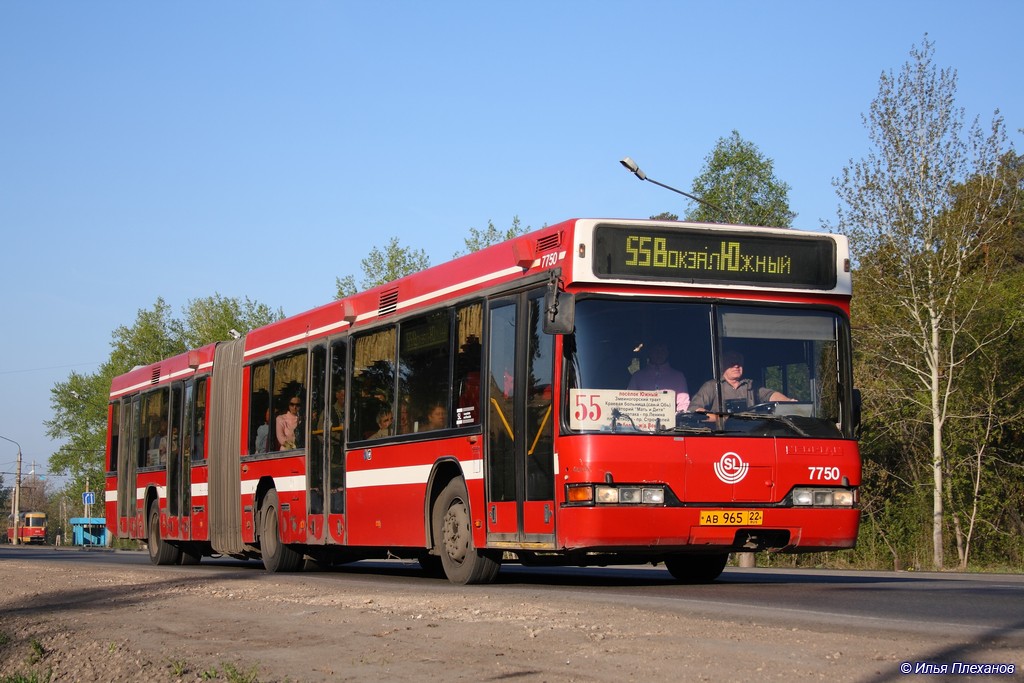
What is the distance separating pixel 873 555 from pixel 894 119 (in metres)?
9.44

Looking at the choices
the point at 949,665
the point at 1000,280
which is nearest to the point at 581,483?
the point at 949,665

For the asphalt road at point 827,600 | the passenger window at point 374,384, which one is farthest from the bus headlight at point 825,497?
the passenger window at point 374,384

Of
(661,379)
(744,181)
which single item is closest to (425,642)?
(661,379)

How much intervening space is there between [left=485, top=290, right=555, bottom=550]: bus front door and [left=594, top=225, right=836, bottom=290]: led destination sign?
3.02ft

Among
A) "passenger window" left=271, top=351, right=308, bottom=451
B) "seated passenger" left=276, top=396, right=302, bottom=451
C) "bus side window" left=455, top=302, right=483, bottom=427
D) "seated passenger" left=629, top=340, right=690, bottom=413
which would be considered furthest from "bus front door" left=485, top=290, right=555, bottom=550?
"seated passenger" left=276, top=396, right=302, bottom=451

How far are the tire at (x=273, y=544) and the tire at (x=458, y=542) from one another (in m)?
5.34

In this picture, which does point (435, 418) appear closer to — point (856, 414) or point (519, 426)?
point (519, 426)

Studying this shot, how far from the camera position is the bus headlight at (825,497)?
12.9 meters

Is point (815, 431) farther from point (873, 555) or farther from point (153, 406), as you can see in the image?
point (873, 555)

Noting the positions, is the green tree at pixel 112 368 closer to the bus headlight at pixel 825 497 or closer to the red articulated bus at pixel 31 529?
the red articulated bus at pixel 31 529

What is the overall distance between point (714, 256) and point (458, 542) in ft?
13.5

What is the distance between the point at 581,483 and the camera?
40.7 feet

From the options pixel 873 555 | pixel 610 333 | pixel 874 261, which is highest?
pixel 874 261

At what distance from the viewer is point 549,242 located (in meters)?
13.4
